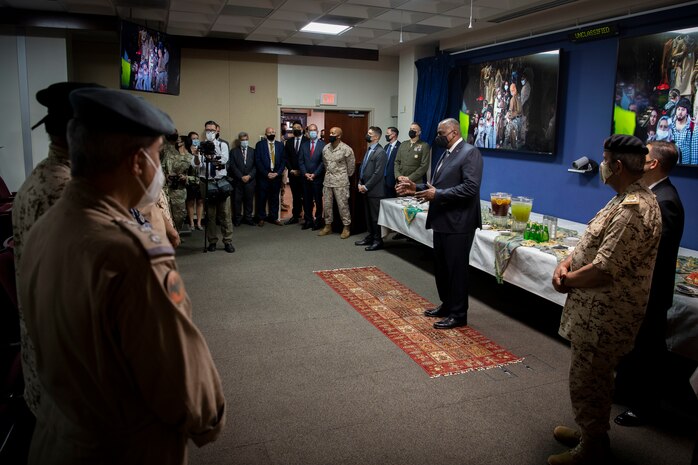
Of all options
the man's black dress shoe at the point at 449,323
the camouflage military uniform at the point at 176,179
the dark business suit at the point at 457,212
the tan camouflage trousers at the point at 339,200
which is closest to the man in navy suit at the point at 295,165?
the tan camouflage trousers at the point at 339,200

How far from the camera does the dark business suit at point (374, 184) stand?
22.8 ft

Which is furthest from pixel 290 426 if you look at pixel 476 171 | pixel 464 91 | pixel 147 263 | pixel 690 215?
pixel 464 91

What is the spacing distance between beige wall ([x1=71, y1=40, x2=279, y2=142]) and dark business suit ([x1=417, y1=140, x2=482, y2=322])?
5.67 metres

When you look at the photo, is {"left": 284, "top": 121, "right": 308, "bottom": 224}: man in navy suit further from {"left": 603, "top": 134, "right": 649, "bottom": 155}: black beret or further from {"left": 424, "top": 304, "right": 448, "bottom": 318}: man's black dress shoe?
{"left": 603, "top": 134, "right": 649, "bottom": 155}: black beret

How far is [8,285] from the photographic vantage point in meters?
2.07

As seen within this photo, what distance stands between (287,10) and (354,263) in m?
3.12

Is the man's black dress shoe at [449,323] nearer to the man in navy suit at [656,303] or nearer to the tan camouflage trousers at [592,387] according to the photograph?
the man in navy suit at [656,303]

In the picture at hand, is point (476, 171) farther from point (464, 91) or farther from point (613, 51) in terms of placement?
point (464, 91)

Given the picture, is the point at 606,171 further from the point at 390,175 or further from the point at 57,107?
the point at 390,175

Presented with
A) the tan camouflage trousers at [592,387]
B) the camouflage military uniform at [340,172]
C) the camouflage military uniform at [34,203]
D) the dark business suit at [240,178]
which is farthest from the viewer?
the dark business suit at [240,178]

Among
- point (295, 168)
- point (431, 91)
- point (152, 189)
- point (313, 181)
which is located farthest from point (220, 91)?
point (152, 189)

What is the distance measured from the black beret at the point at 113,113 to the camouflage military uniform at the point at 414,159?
5.97 m

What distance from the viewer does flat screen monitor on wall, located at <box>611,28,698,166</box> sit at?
173 inches

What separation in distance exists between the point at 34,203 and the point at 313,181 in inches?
258
